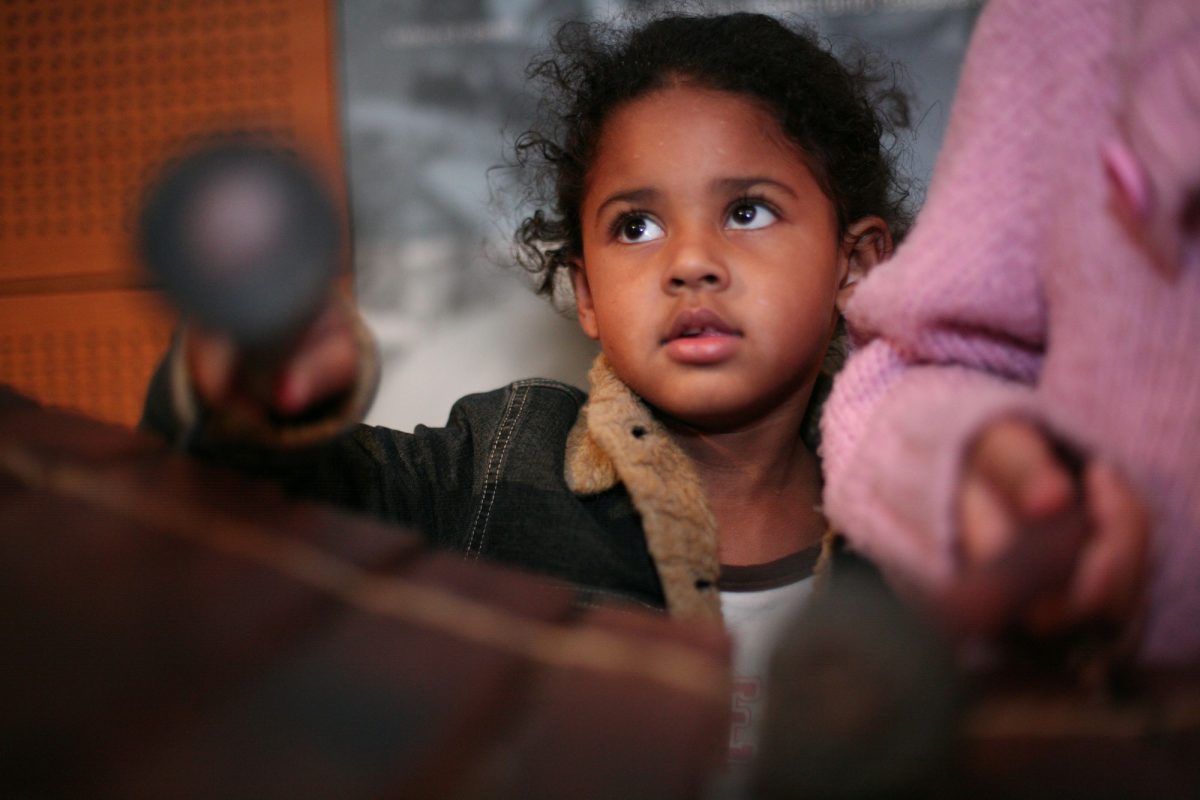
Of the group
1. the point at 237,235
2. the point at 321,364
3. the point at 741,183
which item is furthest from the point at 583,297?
the point at 237,235

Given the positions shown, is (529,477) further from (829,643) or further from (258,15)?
(258,15)

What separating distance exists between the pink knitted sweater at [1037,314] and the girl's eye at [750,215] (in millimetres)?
236

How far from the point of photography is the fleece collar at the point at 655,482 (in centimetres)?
80

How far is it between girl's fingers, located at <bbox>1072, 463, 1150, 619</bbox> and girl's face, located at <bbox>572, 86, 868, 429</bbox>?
1.54 ft

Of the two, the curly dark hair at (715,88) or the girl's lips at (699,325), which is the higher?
the curly dark hair at (715,88)

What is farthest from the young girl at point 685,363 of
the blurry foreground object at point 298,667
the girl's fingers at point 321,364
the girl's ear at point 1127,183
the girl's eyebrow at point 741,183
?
the girl's ear at point 1127,183

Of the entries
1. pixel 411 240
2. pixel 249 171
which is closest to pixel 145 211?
pixel 249 171

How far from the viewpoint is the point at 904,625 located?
319 millimetres

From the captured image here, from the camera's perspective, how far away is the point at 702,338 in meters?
0.84

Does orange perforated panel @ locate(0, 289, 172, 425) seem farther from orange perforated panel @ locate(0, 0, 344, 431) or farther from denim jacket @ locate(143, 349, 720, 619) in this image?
denim jacket @ locate(143, 349, 720, 619)

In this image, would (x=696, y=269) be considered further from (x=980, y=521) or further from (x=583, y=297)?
(x=980, y=521)

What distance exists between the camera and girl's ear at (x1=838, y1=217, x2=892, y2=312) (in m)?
0.99

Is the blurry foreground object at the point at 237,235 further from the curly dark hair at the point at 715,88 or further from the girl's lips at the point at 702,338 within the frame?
the curly dark hair at the point at 715,88

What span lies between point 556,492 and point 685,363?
0.59 ft
